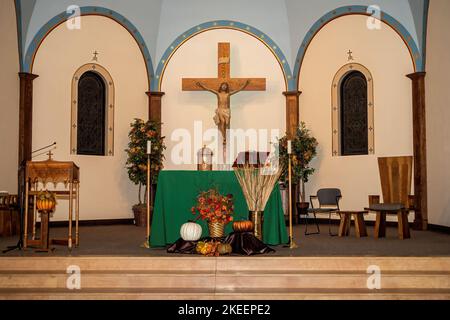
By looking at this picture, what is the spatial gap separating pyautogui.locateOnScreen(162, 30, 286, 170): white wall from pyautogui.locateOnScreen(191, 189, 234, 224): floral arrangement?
5126 mm

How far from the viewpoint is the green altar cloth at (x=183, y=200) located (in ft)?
23.1

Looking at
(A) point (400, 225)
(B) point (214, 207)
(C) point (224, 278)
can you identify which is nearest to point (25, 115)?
(B) point (214, 207)

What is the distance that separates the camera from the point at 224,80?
11.4 metres

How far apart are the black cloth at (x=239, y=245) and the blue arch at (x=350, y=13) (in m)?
5.73

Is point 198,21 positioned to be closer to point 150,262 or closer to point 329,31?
point 329,31

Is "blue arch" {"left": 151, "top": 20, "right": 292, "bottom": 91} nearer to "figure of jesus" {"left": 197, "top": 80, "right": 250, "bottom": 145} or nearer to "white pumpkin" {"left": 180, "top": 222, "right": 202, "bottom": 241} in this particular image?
"figure of jesus" {"left": 197, "top": 80, "right": 250, "bottom": 145}

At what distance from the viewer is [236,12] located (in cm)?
1177

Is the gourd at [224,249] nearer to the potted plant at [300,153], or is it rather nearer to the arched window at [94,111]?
the potted plant at [300,153]

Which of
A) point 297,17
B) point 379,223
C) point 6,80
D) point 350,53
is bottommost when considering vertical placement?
point 379,223

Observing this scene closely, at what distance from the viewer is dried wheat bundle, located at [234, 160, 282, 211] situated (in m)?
6.75

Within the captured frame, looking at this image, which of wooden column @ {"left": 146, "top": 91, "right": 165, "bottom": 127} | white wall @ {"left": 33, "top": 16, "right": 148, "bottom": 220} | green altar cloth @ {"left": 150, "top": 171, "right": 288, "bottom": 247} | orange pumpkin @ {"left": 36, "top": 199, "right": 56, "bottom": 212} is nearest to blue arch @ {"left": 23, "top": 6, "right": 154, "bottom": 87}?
white wall @ {"left": 33, "top": 16, "right": 148, "bottom": 220}

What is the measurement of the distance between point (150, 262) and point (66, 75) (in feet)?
21.1
